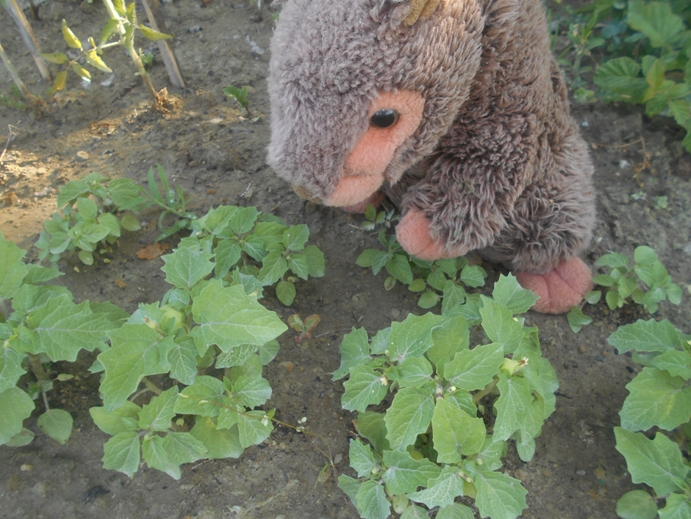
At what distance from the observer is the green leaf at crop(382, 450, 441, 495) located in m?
1.31

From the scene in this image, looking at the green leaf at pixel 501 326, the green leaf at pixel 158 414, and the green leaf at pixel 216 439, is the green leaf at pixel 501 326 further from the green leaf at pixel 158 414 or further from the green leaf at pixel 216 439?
the green leaf at pixel 158 414

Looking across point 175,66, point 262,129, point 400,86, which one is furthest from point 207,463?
Result: point 175,66

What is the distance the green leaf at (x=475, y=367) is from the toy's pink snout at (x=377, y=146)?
23.2 inches

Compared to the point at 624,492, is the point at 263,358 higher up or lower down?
higher up

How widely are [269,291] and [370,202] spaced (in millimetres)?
568

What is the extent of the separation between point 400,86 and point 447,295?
2.55ft

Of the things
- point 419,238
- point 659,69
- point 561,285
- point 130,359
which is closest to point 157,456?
point 130,359

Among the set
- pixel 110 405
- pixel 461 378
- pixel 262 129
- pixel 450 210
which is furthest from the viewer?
pixel 262 129

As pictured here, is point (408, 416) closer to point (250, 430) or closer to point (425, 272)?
point (250, 430)

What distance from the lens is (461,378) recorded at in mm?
1293

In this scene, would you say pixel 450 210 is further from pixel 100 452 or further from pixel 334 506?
pixel 100 452

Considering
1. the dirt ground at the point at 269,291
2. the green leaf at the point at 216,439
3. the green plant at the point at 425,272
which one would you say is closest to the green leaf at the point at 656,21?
the dirt ground at the point at 269,291

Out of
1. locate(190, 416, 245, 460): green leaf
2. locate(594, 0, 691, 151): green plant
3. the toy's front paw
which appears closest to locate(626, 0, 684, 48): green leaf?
locate(594, 0, 691, 151): green plant

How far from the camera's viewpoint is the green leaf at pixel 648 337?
5.10 feet
